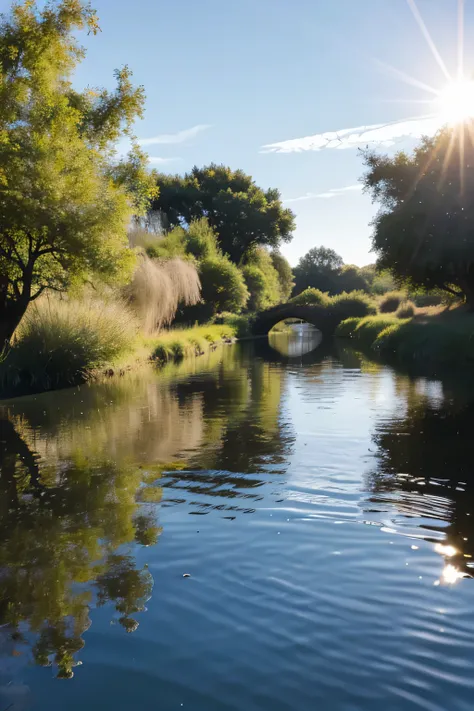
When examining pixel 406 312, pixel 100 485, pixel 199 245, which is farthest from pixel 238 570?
pixel 199 245

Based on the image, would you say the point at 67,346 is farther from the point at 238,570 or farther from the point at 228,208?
the point at 228,208

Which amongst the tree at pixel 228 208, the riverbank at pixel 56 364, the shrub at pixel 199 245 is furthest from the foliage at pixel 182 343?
the tree at pixel 228 208

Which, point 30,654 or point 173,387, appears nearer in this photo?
point 30,654

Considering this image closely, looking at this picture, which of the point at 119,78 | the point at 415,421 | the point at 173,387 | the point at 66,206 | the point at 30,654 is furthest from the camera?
the point at 119,78

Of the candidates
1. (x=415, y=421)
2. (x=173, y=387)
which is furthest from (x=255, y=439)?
(x=173, y=387)

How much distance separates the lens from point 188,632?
4.84 m

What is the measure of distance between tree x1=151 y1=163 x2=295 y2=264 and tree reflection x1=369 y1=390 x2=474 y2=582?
2353 inches

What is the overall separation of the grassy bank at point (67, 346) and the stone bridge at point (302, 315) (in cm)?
3734

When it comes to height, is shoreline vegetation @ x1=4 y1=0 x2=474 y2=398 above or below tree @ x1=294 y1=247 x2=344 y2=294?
below

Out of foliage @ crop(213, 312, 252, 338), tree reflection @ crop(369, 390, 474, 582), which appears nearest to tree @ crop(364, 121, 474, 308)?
foliage @ crop(213, 312, 252, 338)

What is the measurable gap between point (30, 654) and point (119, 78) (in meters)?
23.2

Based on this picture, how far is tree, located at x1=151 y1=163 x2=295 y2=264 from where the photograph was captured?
72.5 meters

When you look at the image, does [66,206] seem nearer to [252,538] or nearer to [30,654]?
[252,538]

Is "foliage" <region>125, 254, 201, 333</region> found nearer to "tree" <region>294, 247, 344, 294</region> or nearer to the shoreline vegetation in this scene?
the shoreline vegetation
